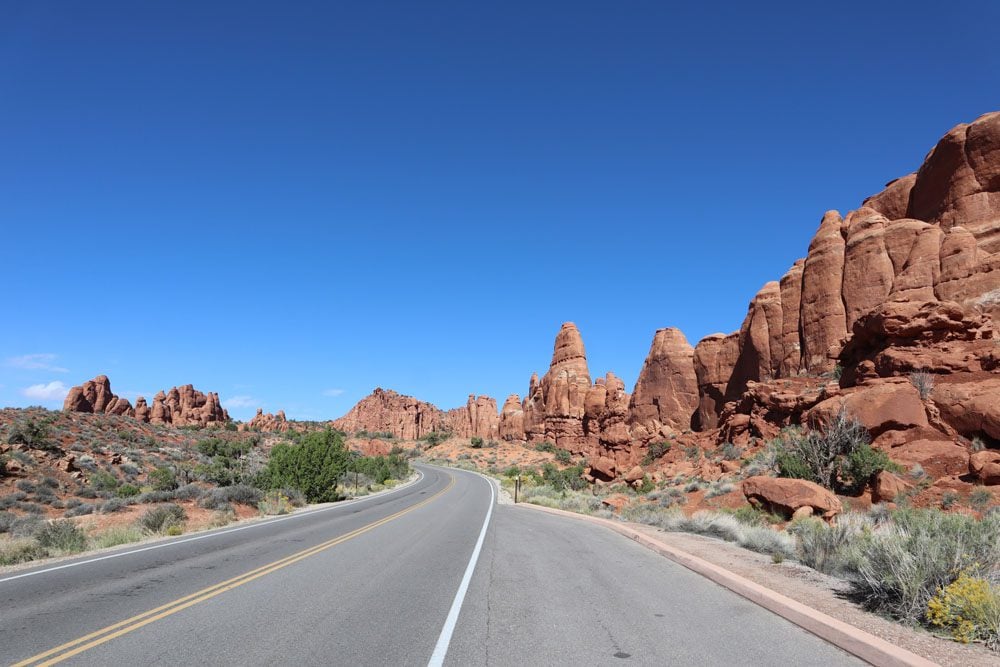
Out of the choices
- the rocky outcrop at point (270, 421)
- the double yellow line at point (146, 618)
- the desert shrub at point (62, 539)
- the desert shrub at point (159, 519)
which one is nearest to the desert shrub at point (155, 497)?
the desert shrub at point (159, 519)

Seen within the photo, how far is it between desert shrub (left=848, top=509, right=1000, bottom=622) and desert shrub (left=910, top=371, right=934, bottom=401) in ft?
58.5

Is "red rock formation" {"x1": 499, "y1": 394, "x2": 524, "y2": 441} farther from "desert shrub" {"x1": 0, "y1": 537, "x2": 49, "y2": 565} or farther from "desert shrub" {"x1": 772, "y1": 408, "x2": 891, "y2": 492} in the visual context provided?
"desert shrub" {"x1": 0, "y1": 537, "x2": 49, "y2": 565}

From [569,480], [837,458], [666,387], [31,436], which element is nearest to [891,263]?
[837,458]

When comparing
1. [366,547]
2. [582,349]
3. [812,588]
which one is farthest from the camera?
[582,349]

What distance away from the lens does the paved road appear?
5.29 meters

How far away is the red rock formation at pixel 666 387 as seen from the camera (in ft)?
184

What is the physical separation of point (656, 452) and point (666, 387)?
57.5ft

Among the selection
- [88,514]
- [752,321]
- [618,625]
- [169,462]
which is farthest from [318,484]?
[752,321]

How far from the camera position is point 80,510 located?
2216 cm

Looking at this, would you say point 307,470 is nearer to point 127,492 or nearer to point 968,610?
point 127,492

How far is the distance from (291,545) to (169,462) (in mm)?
30775

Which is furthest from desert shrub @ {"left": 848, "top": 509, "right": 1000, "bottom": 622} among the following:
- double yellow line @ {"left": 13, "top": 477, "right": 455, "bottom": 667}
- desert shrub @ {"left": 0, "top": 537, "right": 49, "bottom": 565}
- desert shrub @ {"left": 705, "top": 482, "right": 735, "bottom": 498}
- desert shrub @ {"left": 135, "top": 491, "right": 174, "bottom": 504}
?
desert shrub @ {"left": 135, "top": 491, "right": 174, "bottom": 504}

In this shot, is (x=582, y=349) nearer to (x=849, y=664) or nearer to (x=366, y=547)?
(x=366, y=547)

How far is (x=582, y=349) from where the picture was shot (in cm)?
9119
